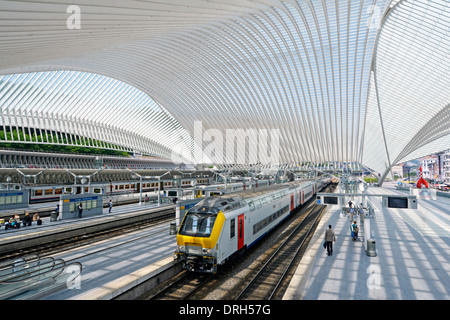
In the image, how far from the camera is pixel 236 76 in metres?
43.2

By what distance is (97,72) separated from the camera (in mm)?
45125

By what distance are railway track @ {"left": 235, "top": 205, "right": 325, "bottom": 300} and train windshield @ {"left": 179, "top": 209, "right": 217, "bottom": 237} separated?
2.50 m

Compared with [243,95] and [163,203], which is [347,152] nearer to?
[243,95]

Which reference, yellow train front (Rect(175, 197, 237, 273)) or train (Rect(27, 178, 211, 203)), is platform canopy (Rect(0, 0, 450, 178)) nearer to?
yellow train front (Rect(175, 197, 237, 273))

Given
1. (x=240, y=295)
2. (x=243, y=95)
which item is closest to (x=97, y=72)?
(x=243, y=95)

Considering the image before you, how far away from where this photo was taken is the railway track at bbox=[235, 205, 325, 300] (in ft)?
29.6

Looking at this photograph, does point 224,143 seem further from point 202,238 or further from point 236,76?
point 202,238

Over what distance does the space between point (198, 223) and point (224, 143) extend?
53976 mm

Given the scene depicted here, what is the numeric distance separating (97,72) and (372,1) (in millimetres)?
41117
